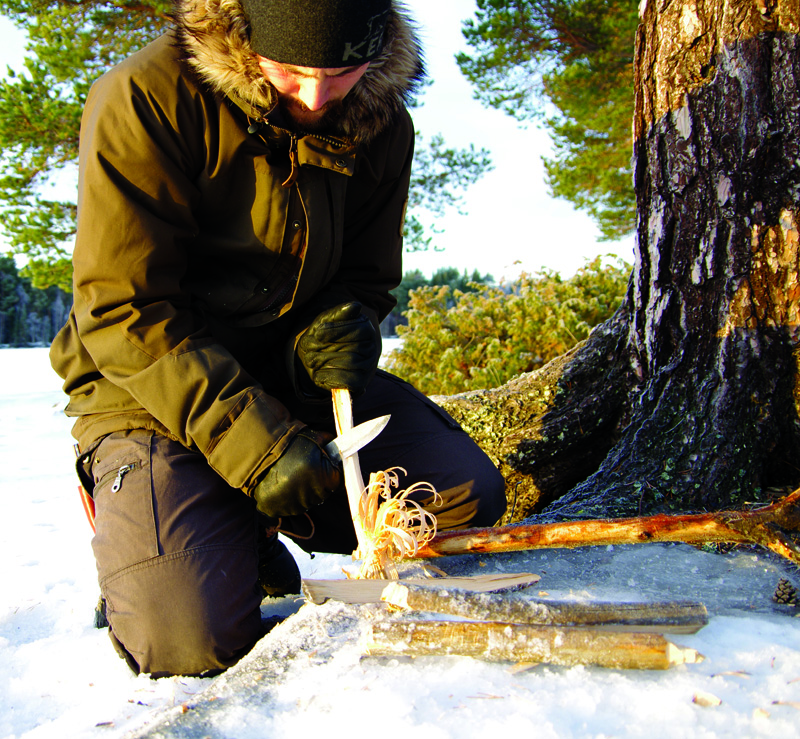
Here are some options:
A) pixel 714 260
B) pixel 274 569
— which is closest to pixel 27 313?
pixel 274 569

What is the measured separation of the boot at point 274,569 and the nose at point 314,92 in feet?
4.79

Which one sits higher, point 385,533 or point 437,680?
point 385,533

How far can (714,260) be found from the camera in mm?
2340

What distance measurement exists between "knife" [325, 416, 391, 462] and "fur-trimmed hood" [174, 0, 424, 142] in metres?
0.93

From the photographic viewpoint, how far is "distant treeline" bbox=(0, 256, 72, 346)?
95.4 ft

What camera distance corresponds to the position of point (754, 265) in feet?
7.50

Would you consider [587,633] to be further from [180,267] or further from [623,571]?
[180,267]

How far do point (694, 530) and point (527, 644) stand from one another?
74cm

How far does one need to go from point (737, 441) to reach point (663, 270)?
2.34 feet

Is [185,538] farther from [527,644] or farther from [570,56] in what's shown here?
[570,56]

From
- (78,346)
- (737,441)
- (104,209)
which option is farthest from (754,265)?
(78,346)

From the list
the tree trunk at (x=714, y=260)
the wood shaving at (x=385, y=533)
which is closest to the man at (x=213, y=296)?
the wood shaving at (x=385, y=533)

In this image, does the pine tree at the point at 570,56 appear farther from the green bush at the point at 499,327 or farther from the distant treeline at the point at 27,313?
the distant treeline at the point at 27,313

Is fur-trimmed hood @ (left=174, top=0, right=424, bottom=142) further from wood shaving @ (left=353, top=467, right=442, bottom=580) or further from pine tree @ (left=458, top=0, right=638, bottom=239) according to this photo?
pine tree @ (left=458, top=0, right=638, bottom=239)
